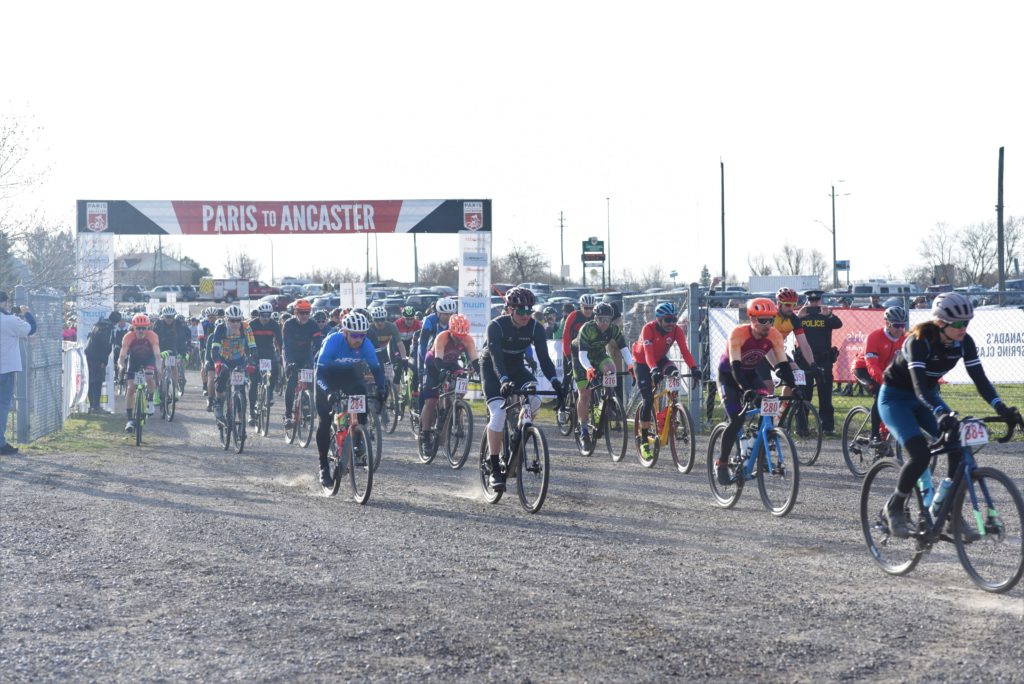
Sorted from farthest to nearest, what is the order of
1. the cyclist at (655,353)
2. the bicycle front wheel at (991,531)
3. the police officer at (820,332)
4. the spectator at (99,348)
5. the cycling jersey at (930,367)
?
the spectator at (99,348) → the police officer at (820,332) → the cyclist at (655,353) → the cycling jersey at (930,367) → the bicycle front wheel at (991,531)

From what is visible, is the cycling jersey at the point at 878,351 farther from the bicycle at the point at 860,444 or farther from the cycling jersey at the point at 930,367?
the cycling jersey at the point at 930,367

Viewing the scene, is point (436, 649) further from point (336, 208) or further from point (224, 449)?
point (336, 208)

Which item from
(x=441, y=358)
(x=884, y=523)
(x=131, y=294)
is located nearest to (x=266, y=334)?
(x=441, y=358)

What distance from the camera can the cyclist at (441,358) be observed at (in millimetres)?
13844

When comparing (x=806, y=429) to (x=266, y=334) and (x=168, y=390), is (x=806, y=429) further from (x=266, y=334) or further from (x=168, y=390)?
(x=168, y=390)

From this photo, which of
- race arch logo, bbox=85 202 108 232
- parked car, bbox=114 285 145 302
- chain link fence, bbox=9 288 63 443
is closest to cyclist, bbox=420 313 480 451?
chain link fence, bbox=9 288 63 443

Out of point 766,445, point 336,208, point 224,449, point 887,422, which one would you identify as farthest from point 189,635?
point 336,208

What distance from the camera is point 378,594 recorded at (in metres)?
7.28

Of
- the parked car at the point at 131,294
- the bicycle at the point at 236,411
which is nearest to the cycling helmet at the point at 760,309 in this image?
the bicycle at the point at 236,411

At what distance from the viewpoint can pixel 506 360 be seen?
1109 cm

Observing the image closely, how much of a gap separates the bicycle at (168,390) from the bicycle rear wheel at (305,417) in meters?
3.32

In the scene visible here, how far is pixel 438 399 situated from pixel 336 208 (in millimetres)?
10867

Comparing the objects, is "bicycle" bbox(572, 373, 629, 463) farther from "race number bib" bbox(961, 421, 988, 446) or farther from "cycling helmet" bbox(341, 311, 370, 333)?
"race number bib" bbox(961, 421, 988, 446)

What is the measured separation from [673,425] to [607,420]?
1456mm
